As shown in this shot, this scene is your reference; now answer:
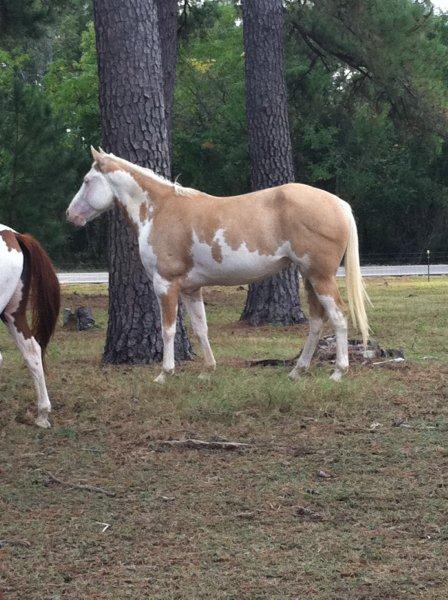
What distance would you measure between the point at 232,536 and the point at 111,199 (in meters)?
4.96

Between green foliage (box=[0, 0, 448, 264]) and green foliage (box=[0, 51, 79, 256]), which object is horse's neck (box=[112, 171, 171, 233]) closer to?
green foliage (box=[0, 0, 448, 264])

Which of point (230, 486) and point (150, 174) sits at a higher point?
point (150, 174)

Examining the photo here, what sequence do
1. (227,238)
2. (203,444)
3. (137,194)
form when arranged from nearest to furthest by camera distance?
(203,444)
(227,238)
(137,194)

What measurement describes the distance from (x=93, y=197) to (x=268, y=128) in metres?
6.12

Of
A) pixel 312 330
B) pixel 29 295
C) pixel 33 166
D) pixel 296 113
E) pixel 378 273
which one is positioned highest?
pixel 296 113

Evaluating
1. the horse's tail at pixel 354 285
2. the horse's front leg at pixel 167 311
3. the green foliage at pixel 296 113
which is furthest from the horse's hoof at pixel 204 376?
the green foliage at pixel 296 113

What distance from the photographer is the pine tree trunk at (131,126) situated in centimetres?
1027

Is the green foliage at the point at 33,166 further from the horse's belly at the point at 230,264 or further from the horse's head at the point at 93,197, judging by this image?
the horse's belly at the point at 230,264

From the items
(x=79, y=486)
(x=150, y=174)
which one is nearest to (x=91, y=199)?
(x=150, y=174)

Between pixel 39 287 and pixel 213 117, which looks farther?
pixel 213 117

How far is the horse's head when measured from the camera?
370 inches

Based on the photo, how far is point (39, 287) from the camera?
7820 mm

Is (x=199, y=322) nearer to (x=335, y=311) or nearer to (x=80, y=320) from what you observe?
(x=335, y=311)

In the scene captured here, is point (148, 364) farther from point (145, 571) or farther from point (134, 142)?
point (145, 571)
